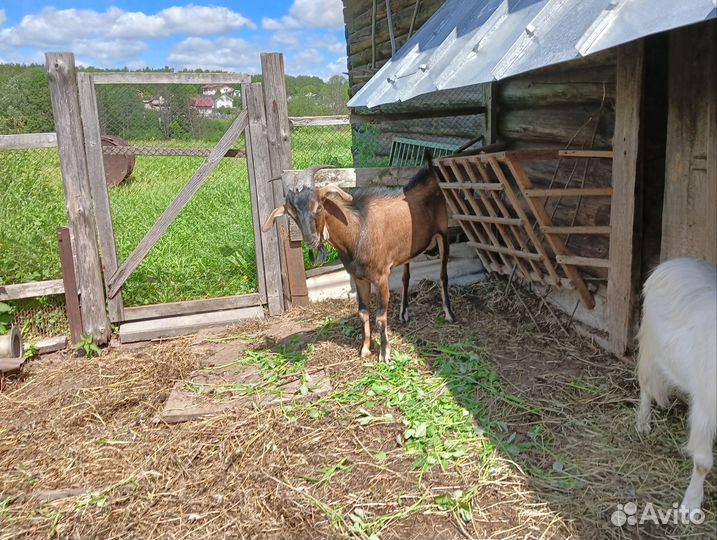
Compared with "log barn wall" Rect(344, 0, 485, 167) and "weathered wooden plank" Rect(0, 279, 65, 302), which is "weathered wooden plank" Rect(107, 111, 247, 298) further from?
"log barn wall" Rect(344, 0, 485, 167)

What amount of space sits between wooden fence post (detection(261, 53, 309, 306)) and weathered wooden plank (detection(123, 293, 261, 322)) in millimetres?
506

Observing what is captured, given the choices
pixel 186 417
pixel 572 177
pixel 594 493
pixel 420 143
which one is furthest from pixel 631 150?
pixel 420 143

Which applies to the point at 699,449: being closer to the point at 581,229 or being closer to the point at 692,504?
the point at 692,504

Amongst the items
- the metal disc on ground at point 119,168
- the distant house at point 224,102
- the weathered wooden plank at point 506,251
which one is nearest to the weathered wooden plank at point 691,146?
the weathered wooden plank at point 506,251

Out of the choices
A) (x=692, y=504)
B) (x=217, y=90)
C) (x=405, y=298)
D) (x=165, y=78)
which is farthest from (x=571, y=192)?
(x=217, y=90)

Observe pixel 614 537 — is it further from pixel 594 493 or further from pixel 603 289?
pixel 603 289

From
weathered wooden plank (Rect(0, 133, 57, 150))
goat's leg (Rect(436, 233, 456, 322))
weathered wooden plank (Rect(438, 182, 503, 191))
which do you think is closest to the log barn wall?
weathered wooden plank (Rect(438, 182, 503, 191))

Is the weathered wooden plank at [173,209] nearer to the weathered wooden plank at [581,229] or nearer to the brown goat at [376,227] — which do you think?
the brown goat at [376,227]

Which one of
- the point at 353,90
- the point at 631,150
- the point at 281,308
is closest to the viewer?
the point at 631,150

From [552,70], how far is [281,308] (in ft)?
12.2

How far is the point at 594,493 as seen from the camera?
3.25 m

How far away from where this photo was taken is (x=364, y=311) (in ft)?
17.9

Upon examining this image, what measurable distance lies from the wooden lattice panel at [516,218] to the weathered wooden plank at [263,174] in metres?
1.90

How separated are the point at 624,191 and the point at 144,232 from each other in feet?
21.2
